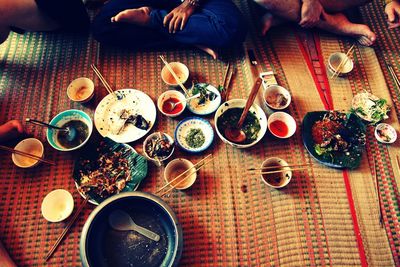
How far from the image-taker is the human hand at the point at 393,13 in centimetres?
209

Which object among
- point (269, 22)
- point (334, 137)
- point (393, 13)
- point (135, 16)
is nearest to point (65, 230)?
point (135, 16)

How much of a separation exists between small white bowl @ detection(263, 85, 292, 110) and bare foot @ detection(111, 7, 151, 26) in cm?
86

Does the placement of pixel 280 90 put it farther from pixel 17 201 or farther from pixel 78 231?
pixel 17 201

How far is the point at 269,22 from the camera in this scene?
6.36 ft

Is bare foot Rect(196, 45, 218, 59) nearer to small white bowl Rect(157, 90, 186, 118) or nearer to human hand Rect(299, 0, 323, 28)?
small white bowl Rect(157, 90, 186, 118)

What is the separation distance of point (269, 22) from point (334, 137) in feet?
2.93

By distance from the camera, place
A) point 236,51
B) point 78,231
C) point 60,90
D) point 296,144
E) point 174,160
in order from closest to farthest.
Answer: point 78,231 < point 174,160 < point 296,144 < point 60,90 < point 236,51

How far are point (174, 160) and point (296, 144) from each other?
714mm

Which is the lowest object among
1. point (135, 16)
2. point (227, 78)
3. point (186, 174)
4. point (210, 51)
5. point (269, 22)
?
point (186, 174)

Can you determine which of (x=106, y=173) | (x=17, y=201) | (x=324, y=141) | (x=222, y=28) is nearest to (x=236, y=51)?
(x=222, y=28)

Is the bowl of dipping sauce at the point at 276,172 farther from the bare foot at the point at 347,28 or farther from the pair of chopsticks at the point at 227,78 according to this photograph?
the bare foot at the point at 347,28

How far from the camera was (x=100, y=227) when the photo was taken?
1237 mm

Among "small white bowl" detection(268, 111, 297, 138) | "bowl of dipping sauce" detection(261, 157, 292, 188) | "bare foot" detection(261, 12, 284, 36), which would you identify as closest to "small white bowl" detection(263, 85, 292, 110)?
"small white bowl" detection(268, 111, 297, 138)

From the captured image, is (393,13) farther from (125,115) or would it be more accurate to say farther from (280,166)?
(125,115)
